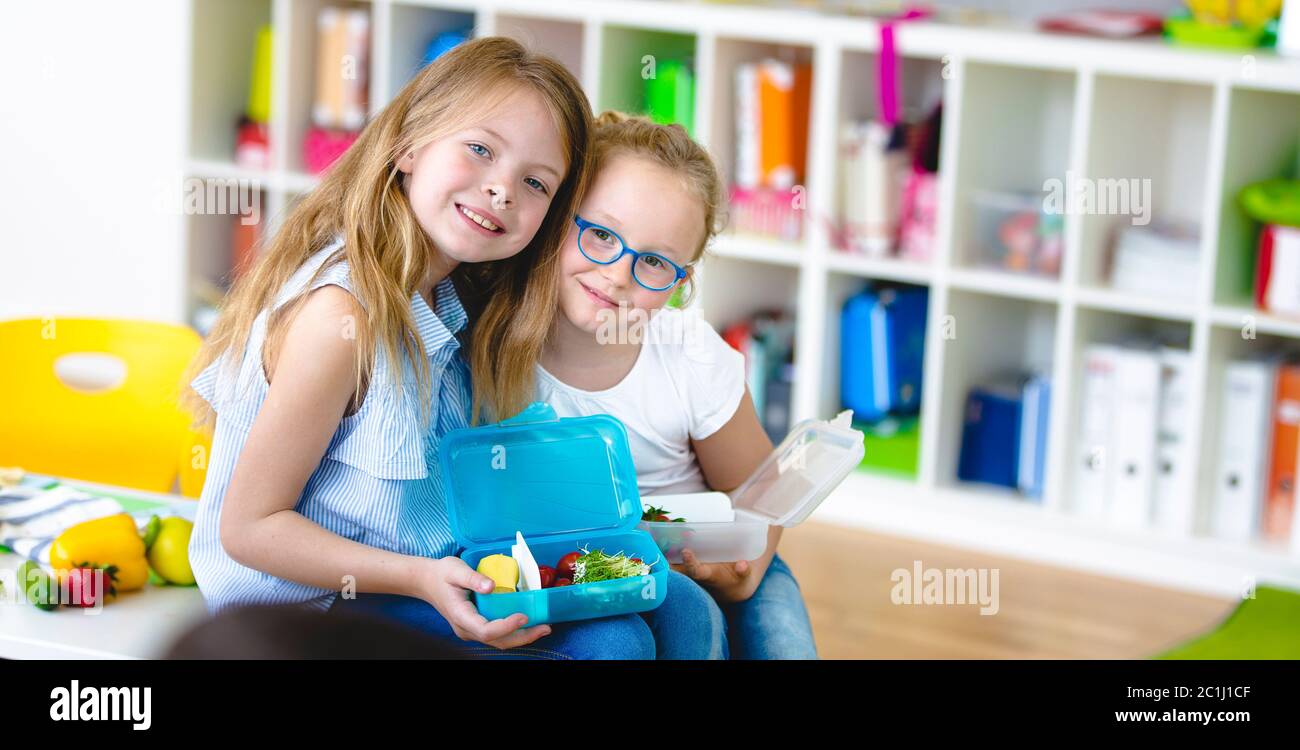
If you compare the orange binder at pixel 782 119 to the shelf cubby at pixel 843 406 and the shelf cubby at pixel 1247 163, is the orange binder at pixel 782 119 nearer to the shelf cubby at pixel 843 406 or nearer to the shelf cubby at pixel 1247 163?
the shelf cubby at pixel 843 406

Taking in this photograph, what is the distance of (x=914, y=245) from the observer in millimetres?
3148

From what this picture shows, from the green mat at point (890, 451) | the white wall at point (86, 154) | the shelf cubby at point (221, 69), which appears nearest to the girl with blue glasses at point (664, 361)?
the green mat at point (890, 451)

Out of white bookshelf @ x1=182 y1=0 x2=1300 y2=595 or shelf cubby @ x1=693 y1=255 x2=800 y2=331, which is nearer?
white bookshelf @ x1=182 y1=0 x2=1300 y2=595

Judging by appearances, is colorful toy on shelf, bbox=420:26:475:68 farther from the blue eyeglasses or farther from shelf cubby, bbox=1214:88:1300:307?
the blue eyeglasses

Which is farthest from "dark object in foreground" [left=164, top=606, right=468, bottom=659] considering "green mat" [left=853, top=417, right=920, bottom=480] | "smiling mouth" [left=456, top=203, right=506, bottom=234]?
"green mat" [left=853, top=417, right=920, bottom=480]

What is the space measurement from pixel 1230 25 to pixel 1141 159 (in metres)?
0.35

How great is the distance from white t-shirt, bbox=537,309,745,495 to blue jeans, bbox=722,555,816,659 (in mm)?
154

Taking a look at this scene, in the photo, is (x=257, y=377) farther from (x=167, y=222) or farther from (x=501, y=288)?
(x=167, y=222)

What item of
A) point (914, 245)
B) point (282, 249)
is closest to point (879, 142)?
point (914, 245)

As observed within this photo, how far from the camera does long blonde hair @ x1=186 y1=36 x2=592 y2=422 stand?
135cm

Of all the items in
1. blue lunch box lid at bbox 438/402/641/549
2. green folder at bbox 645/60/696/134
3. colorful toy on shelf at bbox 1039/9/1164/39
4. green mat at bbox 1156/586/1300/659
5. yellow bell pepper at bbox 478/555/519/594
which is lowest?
green mat at bbox 1156/586/1300/659

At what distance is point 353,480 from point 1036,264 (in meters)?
2.03

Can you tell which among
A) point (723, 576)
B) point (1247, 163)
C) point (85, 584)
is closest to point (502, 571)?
Result: point (723, 576)

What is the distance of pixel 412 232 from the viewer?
4.52 ft
